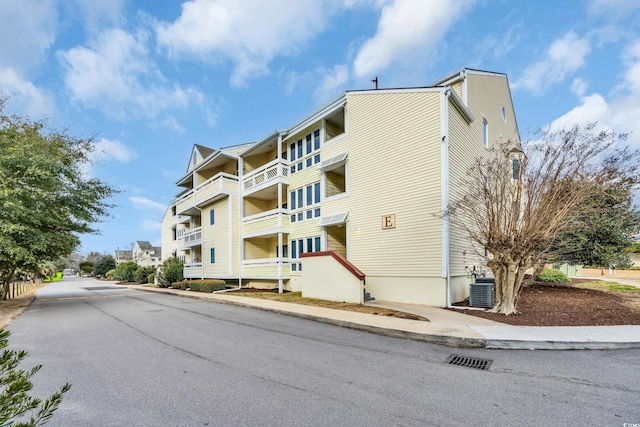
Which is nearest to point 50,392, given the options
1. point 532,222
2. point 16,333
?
point 16,333

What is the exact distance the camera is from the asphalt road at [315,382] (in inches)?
157

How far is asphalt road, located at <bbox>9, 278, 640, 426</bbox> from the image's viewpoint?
157 inches

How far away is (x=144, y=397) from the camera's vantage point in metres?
4.55

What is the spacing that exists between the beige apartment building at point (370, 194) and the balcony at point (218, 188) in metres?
0.09

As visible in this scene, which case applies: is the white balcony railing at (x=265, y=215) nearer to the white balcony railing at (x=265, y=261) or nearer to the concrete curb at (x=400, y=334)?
the white balcony railing at (x=265, y=261)

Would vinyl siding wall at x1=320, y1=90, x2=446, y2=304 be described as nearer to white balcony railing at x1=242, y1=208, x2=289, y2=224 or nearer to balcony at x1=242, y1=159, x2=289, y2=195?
white balcony railing at x1=242, y1=208, x2=289, y2=224

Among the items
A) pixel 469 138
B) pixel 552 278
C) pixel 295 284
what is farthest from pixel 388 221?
pixel 552 278

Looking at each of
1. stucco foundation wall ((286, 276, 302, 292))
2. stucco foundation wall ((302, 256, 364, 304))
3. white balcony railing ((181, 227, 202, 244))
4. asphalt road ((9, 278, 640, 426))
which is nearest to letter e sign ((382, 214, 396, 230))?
stucco foundation wall ((302, 256, 364, 304))

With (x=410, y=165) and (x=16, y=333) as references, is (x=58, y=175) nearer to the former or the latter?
(x=16, y=333)

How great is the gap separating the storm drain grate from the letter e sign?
7.38 m

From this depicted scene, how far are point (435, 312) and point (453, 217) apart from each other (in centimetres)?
381

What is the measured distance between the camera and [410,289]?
12.7 meters

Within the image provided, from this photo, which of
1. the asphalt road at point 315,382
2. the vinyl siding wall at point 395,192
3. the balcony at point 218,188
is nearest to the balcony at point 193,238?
the balcony at point 218,188

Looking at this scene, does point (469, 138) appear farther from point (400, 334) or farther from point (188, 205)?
point (188, 205)
